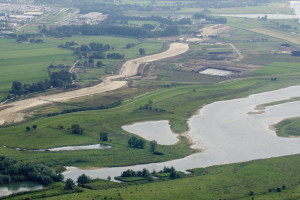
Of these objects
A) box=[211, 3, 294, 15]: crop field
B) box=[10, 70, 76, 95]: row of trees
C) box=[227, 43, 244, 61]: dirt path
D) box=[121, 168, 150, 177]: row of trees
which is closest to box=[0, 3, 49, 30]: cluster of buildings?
box=[10, 70, 76, 95]: row of trees

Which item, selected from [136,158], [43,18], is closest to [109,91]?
[136,158]

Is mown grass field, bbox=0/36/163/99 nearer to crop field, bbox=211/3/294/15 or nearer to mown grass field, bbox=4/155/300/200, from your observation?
mown grass field, bbox=4/155/300/200

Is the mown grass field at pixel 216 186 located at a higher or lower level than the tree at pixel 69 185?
lower

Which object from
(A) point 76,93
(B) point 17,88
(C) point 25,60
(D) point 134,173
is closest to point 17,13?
(C) point 25,60

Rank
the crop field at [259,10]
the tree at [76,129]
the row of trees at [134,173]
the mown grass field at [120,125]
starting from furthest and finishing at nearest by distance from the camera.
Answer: the crop field at [259,10]
the tree at [76,129]
the mown grass field at [120,125]
the row of trees at [134,173]

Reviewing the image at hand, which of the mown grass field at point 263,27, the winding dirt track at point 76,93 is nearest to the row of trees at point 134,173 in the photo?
the winding dirt track at point 76,93

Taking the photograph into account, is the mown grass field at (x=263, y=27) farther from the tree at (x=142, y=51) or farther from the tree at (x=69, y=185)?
the tree at (x=69, y=185)

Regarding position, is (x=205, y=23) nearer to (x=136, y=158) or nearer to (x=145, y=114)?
(x=145, y=114)
